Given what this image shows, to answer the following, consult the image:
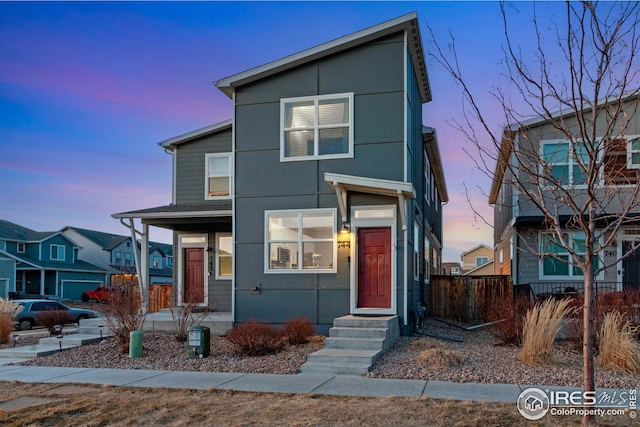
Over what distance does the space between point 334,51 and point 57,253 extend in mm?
39648

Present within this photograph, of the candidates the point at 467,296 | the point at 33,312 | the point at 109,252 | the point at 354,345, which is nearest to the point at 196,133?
the point at 354,345

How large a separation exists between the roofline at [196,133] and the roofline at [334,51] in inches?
88.2

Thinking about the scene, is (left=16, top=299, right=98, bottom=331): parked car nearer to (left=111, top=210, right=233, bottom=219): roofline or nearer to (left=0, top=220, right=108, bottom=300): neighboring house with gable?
(left=111, top=210, right=233, bottom=219): roofline

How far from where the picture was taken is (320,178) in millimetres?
13273

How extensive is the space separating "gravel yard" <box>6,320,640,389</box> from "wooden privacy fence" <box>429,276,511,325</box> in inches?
148

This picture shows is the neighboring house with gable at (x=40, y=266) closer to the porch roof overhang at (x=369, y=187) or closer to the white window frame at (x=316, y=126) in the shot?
the white window frame at (x=316, y=126)

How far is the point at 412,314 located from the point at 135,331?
21.0ft

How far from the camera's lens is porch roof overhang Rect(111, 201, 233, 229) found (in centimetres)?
1524

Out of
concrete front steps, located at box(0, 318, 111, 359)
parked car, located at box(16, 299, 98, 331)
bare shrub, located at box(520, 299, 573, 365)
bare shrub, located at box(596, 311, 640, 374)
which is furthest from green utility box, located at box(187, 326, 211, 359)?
parked car, located at box(16, 299, 98, 331)

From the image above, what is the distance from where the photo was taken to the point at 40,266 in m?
41.6

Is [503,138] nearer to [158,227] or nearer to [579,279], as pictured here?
[579,279]

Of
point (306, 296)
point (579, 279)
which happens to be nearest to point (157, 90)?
point (306, 296)

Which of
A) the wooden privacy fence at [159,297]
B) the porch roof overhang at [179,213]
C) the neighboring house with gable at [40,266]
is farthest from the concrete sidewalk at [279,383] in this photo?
the neighboring house with gable at [40,266]

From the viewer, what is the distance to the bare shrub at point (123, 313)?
11945mm
